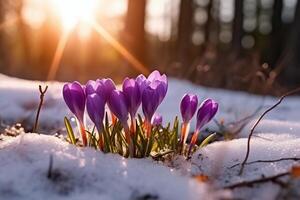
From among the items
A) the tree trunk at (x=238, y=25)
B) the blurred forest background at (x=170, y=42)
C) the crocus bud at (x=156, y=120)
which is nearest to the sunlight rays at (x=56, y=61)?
the blurred forest background at (x=170, y=42)

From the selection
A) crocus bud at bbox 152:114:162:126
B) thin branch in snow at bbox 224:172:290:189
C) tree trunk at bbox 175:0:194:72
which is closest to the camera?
thin branch in snow at bbox 224:172:290:189

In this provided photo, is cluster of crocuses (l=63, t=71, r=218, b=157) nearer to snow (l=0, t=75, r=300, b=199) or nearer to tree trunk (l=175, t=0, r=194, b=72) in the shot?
snow (l=0, t=75, r=300, b=199)

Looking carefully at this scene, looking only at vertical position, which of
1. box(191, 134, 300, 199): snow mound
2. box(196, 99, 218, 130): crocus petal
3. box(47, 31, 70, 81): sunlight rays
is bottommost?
box(47, 31, 70, 81): sunlight rays

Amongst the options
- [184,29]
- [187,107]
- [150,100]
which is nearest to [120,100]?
[150,100]

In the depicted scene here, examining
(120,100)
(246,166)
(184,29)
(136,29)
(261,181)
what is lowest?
(184,29)

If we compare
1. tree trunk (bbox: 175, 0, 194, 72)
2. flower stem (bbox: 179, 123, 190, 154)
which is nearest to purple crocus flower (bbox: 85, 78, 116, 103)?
flower stem (bbox: 179, 123, 190, 154)

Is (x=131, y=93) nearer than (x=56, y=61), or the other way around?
(x=131, y=93)

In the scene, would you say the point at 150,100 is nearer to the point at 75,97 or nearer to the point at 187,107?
the point at 187,107
